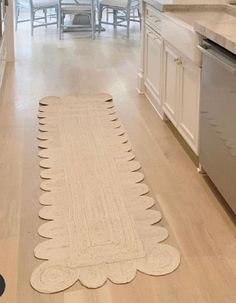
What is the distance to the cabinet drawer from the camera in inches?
154

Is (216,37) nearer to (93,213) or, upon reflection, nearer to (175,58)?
(175,58)

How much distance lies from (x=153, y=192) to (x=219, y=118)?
0.59m

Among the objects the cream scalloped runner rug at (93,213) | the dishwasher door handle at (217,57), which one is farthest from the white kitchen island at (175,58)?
the cream scalloped runner rug at (93,213)

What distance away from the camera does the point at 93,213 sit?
2584 mm

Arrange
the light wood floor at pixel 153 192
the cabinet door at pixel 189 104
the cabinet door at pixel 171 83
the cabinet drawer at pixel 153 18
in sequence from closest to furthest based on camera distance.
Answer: the light wood floor at pixel 153 192 < the cabinet door at pixel 189 104 < the cabinet door at pixel 171 83 < the cabinet drawer at pixel 153 18

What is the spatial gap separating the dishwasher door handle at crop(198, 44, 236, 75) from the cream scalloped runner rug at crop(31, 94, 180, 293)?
0.82 m

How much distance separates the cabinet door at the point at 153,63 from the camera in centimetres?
401

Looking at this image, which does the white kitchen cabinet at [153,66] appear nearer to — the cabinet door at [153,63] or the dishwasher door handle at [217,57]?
the cabinet door at [153,63]

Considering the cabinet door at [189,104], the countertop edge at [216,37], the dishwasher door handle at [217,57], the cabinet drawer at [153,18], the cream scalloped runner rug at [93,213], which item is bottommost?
the cream scalloped runner rug at [93,213]

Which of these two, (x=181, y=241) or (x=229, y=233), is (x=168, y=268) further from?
(x=229, y=233)

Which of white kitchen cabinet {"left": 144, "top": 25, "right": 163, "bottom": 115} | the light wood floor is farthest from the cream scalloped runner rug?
white kitchen cabinet {"left": 144, "top": 25, "right": 163, "bottom": 115}

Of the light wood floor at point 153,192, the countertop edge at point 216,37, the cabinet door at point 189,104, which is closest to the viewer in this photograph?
the light wood floor at point 153,192

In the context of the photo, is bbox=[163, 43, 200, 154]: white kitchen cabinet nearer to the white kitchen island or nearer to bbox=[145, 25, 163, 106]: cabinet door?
the white kitchen island

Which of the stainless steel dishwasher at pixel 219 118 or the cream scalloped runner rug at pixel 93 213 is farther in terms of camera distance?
the stainless steel dishwasher at pixel 219 118
